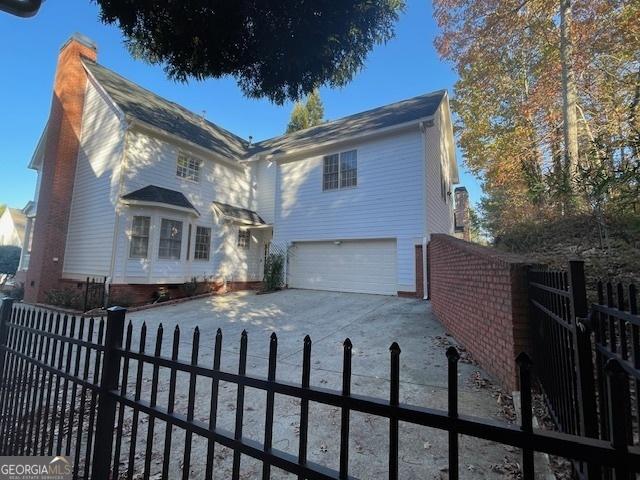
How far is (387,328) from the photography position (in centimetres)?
750

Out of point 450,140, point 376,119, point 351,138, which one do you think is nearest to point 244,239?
point 351,138

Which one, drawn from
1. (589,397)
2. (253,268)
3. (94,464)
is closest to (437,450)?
(589,397)

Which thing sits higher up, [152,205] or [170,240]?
[152,205]

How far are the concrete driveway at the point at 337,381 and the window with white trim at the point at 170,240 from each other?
3.56 m

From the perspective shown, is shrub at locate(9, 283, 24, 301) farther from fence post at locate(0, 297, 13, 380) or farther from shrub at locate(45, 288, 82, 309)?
fence post at locate(0, 297, 13, 380)

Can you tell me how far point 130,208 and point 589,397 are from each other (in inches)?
557

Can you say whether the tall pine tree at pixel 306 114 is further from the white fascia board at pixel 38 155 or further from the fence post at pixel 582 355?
the fence post at pixel 582 355

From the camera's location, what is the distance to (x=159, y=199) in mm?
13031

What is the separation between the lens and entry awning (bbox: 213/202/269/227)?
15.5 m

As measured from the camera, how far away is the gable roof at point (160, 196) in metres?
12.7

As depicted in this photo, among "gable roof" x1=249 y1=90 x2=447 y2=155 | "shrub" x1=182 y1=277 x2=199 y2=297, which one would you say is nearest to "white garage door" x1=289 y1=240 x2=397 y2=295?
"shrub" x1=182 y1=277 x2=199 y2=297

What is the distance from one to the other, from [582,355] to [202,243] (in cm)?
1496

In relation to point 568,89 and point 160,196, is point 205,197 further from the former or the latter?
point 568,89

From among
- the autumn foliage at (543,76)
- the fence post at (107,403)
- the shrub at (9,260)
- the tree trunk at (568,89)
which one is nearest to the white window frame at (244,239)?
the autumn foliage at (543,76)
